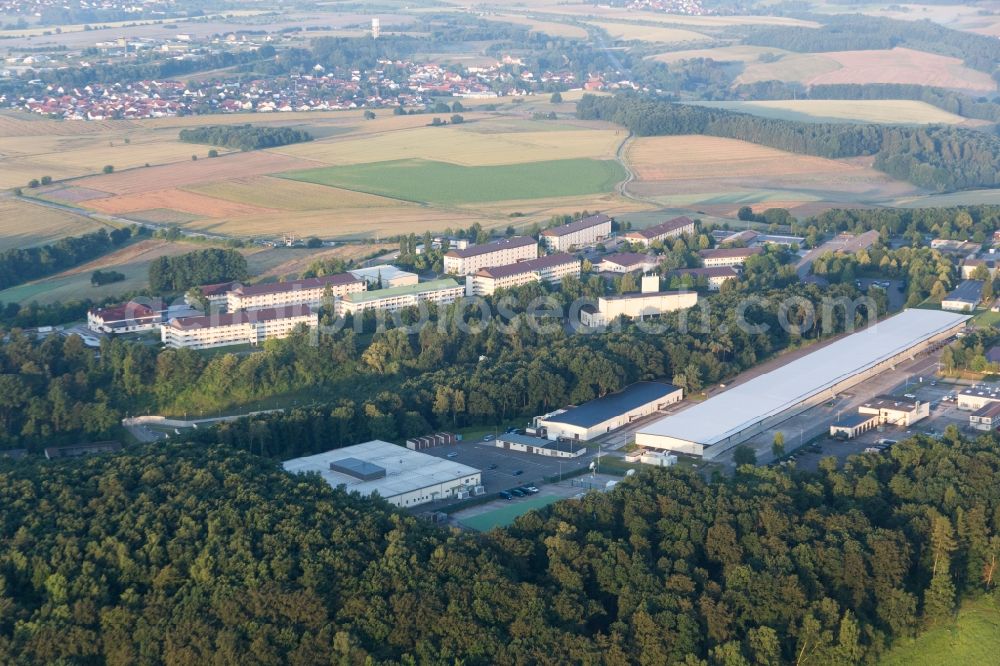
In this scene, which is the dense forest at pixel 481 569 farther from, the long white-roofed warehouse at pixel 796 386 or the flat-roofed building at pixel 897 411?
the flat-roofed building at pixel 897 411

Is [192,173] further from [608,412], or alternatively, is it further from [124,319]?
[608,412]

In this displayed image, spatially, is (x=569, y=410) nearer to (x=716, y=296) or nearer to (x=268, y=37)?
(x=716, y=296)

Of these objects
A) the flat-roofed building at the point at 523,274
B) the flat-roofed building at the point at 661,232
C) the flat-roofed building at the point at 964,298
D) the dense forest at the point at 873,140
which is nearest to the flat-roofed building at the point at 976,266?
the flat-roofed building at the point at 964,298

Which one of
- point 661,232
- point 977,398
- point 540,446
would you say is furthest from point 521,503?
point 661,232

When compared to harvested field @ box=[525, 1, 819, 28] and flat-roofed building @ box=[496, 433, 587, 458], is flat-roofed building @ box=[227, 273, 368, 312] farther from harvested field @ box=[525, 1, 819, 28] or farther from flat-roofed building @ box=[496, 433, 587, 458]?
harvested field @ box=[525, 1, 819, 28]

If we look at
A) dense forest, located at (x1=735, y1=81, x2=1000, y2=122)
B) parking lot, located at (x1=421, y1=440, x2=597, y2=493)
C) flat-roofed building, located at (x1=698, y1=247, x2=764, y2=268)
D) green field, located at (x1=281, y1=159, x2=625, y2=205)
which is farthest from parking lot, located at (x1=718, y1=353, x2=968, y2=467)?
dense forest, located at (x1=735, y1=81, x2=1000, y2=122)

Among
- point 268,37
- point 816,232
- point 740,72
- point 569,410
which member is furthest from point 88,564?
point 268,37
